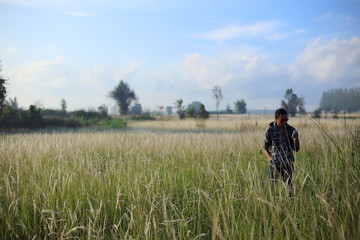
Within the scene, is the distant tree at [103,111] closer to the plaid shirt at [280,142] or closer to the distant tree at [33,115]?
the distant tree at [33,115]

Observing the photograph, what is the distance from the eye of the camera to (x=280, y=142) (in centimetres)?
376

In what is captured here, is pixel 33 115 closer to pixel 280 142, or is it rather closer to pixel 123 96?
pixel 280 142

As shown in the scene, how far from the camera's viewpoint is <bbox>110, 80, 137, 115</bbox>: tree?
61781 millimetres

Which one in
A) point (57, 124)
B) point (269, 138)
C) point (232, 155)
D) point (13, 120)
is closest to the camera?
point (269, 138)

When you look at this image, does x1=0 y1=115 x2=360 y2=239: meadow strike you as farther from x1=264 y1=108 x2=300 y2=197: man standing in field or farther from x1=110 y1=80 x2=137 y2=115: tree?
x1=110 y1=80 x2=137 y2=115: tree

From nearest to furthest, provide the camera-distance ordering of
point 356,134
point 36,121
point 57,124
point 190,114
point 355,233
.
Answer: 1. point 355,233
2. point 356,134
3. point 36,121
4. point 57,124
5. point 190,114

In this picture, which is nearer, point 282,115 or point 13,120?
point 282,115

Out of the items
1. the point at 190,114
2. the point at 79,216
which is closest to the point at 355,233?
the point at 79,216

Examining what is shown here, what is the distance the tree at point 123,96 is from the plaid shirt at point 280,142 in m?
59.4

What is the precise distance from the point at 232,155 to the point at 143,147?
239 cm

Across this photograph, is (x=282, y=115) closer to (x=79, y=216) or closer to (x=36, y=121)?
(x=79, y=216)

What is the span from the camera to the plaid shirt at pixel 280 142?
370 cm

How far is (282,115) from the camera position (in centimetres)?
361

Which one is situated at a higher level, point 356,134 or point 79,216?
point 356,134
